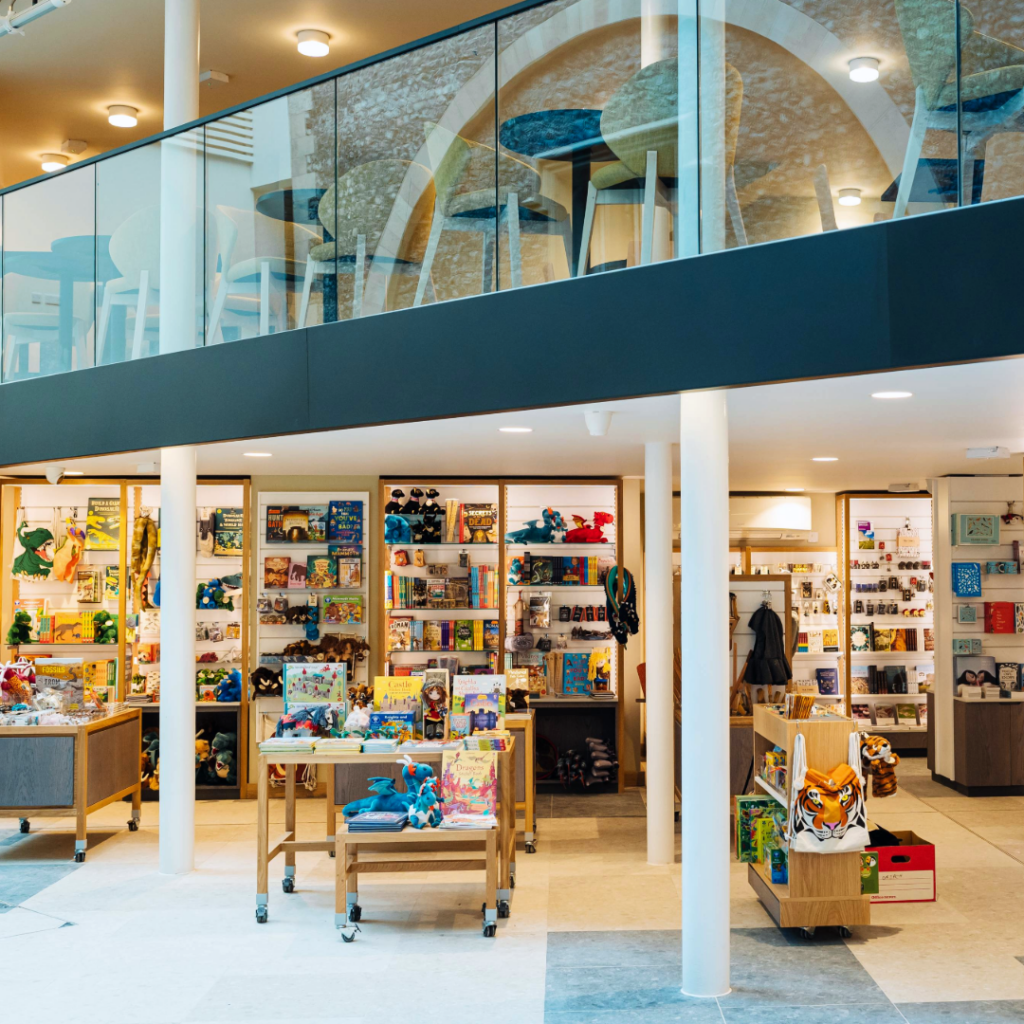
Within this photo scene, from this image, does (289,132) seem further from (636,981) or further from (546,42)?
(636,981)

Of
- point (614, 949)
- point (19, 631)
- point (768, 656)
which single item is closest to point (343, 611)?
point (19, 631)

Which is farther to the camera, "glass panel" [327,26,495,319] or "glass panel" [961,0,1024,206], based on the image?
"glass panel" [327,26,495,319]

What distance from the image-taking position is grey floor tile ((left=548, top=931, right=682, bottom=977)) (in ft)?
17.3

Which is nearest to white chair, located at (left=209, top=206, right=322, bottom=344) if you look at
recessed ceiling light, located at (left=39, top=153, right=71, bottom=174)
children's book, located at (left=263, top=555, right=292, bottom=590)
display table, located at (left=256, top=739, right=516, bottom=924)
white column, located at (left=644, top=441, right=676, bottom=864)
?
display table, located at (left=256, top=739, right=516, bottom=924)

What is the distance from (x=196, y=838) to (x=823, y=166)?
6.28 metres

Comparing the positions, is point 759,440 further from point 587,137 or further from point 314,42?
point 314,42

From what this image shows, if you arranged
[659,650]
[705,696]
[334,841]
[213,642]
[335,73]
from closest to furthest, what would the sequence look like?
[705,696]
[335,73]
[334,841]
[659,650]
[213,642]

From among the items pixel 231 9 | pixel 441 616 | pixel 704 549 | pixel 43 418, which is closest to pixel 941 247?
pixel 704 549

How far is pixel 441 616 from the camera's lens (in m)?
9.70

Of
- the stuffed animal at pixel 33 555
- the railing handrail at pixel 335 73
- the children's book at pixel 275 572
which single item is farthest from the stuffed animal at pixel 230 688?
the railing handrail at pixel 335 73

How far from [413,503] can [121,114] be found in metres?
5.28

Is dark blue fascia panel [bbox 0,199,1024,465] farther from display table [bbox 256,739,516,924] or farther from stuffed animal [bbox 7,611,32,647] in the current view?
stuffed animal [bbox 7,611,32,647]

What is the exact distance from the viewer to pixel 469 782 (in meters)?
5.84

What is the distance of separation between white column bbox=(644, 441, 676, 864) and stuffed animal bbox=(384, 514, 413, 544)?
121 inches
